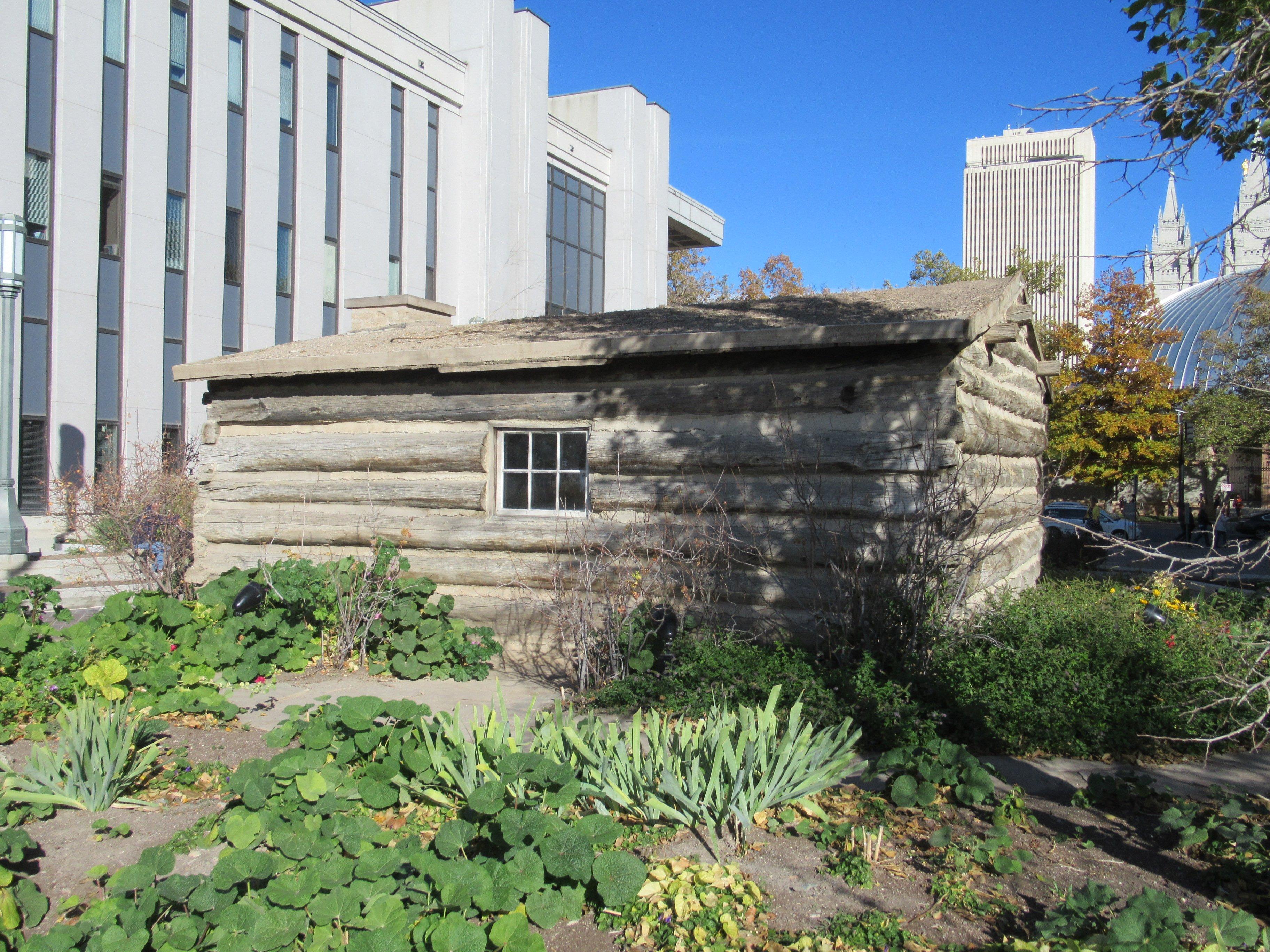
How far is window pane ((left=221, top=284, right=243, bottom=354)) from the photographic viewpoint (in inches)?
Result: 784

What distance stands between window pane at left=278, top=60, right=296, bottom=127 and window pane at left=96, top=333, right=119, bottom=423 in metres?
6.48

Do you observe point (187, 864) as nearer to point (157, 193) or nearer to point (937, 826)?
point (937, 826)

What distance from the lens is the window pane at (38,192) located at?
1678 cm

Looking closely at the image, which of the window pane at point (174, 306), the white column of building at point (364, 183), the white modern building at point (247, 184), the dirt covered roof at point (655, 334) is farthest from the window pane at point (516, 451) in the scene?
the white column of building at point (364, 183)

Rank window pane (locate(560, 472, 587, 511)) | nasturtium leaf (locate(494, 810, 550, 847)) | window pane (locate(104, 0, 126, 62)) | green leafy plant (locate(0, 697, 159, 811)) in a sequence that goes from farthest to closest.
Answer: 1. window pane (locate(104, 0, 126, 62))
2. window pane (locate(560, 472, 587, 511))
3. green leafy plant (locate(0, 697, 159, 811))
4. nasturtium leaf (locate(494, 810, 550, 847))

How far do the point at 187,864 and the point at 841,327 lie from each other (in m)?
5.03

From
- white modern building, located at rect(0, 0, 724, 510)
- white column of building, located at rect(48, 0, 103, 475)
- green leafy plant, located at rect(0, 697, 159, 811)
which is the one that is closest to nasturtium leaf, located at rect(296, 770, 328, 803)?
green leafy plant, located at rect(0, 697, 159, 811)

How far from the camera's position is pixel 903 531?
6523mm

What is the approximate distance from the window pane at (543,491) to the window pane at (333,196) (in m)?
16.1

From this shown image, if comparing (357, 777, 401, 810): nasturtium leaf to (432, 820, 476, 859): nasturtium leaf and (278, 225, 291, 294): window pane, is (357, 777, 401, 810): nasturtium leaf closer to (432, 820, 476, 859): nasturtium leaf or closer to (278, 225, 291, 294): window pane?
(432, 820, 476, 859): nasturtium leaf

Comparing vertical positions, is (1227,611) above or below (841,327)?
below

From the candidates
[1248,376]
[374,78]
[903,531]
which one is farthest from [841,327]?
[1248,376]

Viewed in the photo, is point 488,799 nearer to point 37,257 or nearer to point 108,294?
point 37,257

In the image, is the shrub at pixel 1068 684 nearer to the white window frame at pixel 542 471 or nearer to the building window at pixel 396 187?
the white window frame at pixel 542 471
